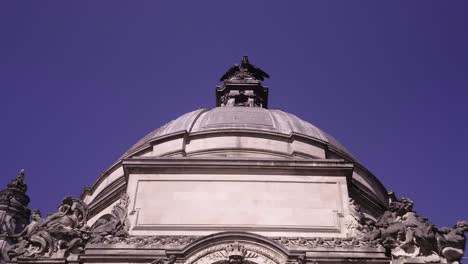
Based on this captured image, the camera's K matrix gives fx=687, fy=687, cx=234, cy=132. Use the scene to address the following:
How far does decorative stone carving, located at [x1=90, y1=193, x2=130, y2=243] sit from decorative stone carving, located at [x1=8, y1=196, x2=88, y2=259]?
0.33 metres

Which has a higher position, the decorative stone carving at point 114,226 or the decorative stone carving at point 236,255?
the decorative stone carving at point 114,226

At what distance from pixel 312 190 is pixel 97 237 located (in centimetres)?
645

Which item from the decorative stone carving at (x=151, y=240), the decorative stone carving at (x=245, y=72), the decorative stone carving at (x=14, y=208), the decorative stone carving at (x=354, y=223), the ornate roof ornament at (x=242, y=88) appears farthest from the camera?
the decorative stone carving at (x=245, y=72)

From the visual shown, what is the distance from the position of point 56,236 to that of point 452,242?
1050 cm

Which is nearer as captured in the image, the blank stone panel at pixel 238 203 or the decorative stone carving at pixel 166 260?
the decorative stone carving at pixel 166 260

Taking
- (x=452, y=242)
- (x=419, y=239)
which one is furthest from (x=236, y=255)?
(x=452, y=242)

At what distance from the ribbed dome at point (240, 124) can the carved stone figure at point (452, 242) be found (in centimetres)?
1026

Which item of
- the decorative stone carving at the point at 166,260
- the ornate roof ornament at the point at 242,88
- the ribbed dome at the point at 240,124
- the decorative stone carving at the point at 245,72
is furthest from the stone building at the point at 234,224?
the decorative stone carving at the point at 245,72

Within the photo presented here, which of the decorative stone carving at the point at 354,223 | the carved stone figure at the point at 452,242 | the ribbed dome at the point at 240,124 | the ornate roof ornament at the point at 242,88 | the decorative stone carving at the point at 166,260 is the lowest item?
the decorative stone carving at the point at 166,260

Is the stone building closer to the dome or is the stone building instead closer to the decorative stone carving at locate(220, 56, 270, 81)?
the dome

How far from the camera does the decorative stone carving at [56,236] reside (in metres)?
18.2

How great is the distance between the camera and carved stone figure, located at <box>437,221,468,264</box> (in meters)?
17.8

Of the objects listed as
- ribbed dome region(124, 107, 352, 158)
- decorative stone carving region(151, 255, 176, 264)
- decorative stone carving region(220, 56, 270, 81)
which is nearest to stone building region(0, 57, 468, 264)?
decorative stone carving region(151, 255, 176, 264)

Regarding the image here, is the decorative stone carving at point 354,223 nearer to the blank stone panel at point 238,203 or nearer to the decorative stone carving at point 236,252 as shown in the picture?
the blank stone panel at point 238,203
